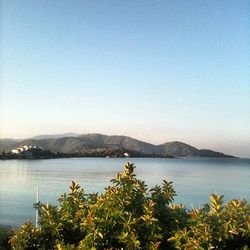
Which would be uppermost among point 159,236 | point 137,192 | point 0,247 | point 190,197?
point 137,192

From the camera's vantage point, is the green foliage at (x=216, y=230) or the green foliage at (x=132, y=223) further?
the green foliage at (x=132, y=223)

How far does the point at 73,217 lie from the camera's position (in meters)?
5.18

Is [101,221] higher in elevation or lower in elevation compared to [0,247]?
higher

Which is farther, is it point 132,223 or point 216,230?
point 216,230

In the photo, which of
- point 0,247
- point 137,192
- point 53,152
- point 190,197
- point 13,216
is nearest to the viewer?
point 137,192

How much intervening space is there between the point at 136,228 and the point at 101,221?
34 cm

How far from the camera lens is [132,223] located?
4566 mm

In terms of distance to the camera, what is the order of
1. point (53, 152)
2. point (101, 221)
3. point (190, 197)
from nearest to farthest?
point (101, 221) → point (190, 197) → point (53, 152)

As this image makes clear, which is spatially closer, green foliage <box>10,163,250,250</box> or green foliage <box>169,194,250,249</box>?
green foliage <box>169,194,250,249</box>

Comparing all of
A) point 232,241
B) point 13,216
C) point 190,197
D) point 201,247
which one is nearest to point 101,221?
point 201,247

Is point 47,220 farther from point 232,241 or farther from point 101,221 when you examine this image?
point 232,241

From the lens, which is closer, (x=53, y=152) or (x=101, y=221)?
(x=101, y=221)

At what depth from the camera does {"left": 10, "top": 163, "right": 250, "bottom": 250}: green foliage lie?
14.9 feet

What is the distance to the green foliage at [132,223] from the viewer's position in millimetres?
4547
